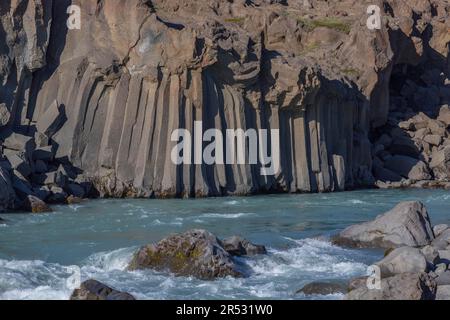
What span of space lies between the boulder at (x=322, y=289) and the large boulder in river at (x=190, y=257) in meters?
2.12

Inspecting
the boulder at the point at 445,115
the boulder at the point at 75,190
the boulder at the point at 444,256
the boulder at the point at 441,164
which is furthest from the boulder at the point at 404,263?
the boulder at the point at 445,115

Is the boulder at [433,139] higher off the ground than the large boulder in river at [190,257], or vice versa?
the boulder at [433,139]

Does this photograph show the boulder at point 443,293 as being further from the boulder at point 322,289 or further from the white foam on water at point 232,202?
the white foam on water at point 232,202

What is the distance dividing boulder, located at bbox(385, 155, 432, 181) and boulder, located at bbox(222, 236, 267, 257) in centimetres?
2830

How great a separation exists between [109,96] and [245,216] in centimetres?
1131

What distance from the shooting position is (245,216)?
30781 mm

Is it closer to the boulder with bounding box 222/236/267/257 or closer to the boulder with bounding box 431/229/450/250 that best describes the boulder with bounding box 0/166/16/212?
the boulder with bounding box 222/236/267/257

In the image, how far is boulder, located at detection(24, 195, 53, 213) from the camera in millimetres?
31453

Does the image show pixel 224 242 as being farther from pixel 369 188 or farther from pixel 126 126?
pixel 369 188

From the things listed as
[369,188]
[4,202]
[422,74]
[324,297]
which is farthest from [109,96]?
[422,74]

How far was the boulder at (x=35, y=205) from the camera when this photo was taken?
103 ft

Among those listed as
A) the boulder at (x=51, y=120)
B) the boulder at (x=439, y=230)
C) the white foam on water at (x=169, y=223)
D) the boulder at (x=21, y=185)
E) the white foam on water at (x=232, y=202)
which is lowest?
the boulder at (x=439, y=230)

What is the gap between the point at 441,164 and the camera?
163 feet

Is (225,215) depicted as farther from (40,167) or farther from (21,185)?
(40,167)
